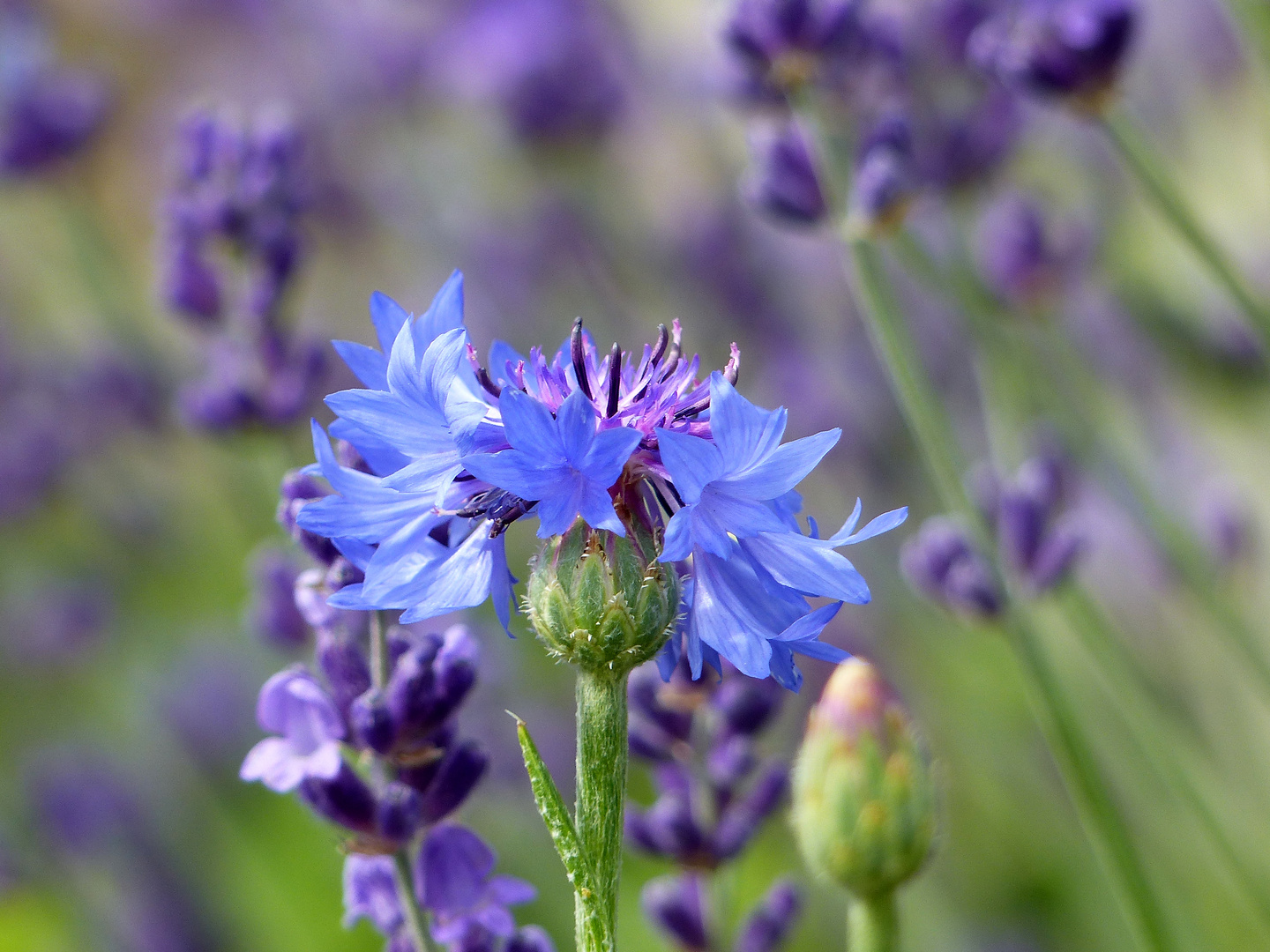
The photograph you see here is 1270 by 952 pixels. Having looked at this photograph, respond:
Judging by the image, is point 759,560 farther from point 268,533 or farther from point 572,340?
point 268,533

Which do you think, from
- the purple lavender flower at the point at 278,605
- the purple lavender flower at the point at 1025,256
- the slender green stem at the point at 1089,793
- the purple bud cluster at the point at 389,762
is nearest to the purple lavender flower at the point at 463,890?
the purple bud cluster at the point at 389,762

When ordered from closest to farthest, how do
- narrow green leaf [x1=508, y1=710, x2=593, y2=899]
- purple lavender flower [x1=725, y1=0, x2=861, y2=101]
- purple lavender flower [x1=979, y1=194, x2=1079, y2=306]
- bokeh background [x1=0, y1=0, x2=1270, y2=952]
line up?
narrow green leaf [x1=508, y1=710, x2=593, y2=899] < purple lavender flower [x1=725, y1=0, x2=861, y2=101] < purple lavender flower [x1=979, y1=194, x2=1079, y2=306] < bokeh background [x1=0, y1=0, x2=1270, y2=952]

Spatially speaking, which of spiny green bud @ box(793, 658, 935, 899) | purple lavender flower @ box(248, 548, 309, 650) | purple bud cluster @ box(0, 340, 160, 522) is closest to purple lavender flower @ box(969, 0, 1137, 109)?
spiny green bud @ box(793, 658, 935, 899)

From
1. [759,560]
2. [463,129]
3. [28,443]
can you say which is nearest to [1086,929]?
[759,560]

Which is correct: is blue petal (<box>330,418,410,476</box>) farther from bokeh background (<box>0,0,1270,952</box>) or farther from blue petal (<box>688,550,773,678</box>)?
bokeh background (<box>0,0,1270,952</box>)

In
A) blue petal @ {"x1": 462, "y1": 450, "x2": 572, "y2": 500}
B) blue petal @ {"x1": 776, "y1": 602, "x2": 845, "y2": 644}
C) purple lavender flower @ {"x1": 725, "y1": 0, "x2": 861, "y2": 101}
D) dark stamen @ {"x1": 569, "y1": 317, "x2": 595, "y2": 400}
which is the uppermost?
purple lavender flower @ {"x1": 725, "y1": 0, "x2": 861, "y2": 101}

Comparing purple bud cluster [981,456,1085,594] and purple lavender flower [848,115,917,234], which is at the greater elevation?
purple lavender flower [848,115,917,234]

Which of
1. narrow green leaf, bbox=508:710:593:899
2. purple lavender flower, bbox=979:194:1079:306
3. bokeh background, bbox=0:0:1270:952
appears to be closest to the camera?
narrow green leaf, bbox=508:710:593:899
